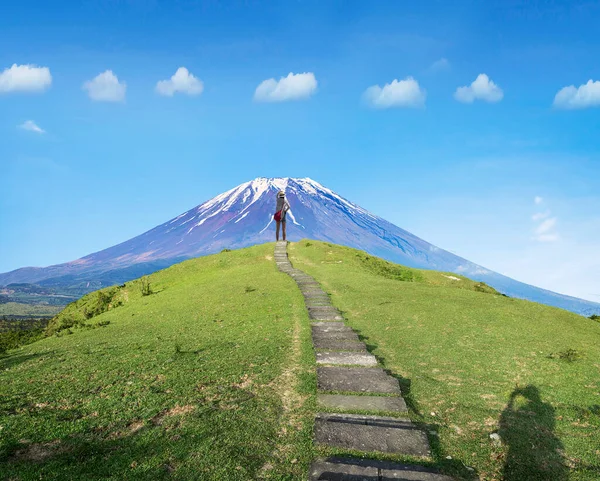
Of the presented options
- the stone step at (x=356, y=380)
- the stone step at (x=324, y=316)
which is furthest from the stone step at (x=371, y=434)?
the stone step at (x=324, y=316)

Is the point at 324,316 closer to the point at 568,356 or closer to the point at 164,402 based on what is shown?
the point at 568,356

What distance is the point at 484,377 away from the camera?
891 cm

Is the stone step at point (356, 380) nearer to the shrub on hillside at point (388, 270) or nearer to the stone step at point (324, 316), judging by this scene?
the stone step at point (324, 316)

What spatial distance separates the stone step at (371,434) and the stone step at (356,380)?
3.69ft

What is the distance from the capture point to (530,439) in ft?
20.6

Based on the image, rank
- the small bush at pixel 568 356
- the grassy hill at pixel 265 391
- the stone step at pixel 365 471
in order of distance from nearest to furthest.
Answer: the stone step at pixel 365 471
the grassy hill at pixel 265 391
the small bush at pixel 568 356

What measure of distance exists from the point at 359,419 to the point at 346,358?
2.95 m

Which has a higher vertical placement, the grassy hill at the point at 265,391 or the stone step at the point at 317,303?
the stone step at the point at 317,303

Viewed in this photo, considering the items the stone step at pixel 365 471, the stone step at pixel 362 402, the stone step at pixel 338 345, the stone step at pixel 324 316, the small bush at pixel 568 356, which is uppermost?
the stone step at pixel 324 316

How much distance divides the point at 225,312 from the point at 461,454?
35.5ft

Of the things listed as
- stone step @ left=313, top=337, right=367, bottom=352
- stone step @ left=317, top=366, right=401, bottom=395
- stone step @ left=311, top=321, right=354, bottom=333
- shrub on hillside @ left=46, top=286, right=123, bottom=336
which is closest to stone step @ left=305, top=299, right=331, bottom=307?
stone step @ left=311, top=321, right=354, bottom=333

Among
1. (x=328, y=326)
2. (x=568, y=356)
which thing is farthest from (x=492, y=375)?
(x=328, y=326)

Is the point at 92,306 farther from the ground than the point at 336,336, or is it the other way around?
the point at 336,336

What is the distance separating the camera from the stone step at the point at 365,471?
4.89m
